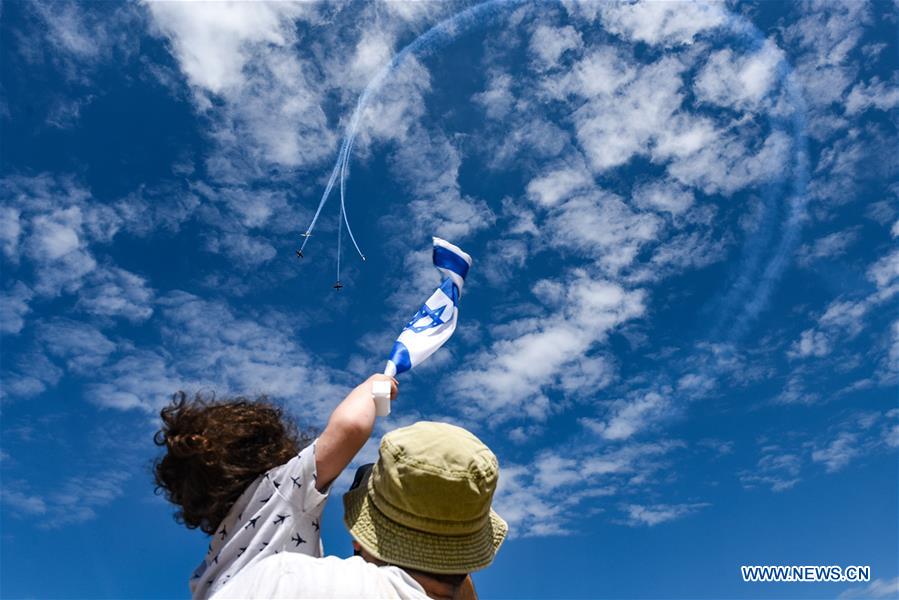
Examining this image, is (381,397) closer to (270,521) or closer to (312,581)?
(270,521)

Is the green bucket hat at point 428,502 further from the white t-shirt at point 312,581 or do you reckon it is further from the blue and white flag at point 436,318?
the blue and white flag at point 436,318

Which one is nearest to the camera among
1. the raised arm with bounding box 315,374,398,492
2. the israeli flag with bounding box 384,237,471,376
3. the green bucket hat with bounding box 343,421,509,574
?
the green bucket hat with bounding box 343,421,509,574

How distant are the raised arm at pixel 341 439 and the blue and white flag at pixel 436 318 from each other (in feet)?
4.40

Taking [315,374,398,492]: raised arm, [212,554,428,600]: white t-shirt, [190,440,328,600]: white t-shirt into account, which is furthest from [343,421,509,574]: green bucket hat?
[190,440,328,600]: white t-shirt

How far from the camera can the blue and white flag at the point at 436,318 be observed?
18.5 feet

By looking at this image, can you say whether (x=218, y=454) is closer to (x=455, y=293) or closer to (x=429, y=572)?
(x=429, y=572)

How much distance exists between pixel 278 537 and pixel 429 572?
1.22 meters

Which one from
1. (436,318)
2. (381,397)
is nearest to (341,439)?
(381,397)

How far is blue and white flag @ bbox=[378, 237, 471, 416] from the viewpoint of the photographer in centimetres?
563

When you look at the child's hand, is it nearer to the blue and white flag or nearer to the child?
the child

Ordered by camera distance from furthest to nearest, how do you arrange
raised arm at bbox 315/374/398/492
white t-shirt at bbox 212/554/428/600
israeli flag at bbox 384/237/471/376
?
israeli flag at bbox 384/237/471/376 < raised arm at bbox 315/374/398/492 < white t-shirt at bbox 212/554/428/600

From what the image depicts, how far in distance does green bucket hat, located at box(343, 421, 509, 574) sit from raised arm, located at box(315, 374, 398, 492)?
60 cm

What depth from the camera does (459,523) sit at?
334 cm

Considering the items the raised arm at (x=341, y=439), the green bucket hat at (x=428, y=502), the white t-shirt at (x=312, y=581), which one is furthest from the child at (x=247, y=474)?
the white t-shirt at (x=312, y=581)
